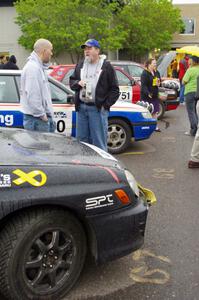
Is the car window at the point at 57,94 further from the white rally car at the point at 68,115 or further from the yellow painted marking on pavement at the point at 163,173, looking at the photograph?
the yellow painted marking on pavement at the point at 163,173

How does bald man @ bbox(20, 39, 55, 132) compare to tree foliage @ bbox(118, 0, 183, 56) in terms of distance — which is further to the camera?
tree foliage @ bbox(118, 0, 183, 56)

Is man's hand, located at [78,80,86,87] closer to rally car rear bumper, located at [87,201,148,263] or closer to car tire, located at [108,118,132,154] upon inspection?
car tire, located at [108,118,132,154]

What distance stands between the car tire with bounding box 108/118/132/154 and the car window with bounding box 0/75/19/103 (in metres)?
1.82

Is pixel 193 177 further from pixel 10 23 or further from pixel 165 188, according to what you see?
pixel 10 23

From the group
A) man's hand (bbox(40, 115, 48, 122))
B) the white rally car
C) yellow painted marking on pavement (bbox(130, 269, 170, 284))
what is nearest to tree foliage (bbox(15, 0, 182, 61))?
A: the white rally car

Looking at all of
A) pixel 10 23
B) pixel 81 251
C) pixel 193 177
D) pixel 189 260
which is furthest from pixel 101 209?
pixel 10 23

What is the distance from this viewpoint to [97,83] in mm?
5695

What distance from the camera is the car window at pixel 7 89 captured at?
270 inches

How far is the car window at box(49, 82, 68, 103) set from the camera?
7055 millimetres

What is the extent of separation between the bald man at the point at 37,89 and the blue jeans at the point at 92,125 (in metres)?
0.77

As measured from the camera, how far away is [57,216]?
9.64 feet

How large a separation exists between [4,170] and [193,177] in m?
4.04

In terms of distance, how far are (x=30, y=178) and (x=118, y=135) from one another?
5.08m

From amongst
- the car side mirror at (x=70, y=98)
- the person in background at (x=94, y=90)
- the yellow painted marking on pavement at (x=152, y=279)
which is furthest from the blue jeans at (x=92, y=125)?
the yellow painted marking on pavement at (x=152, y=279)
